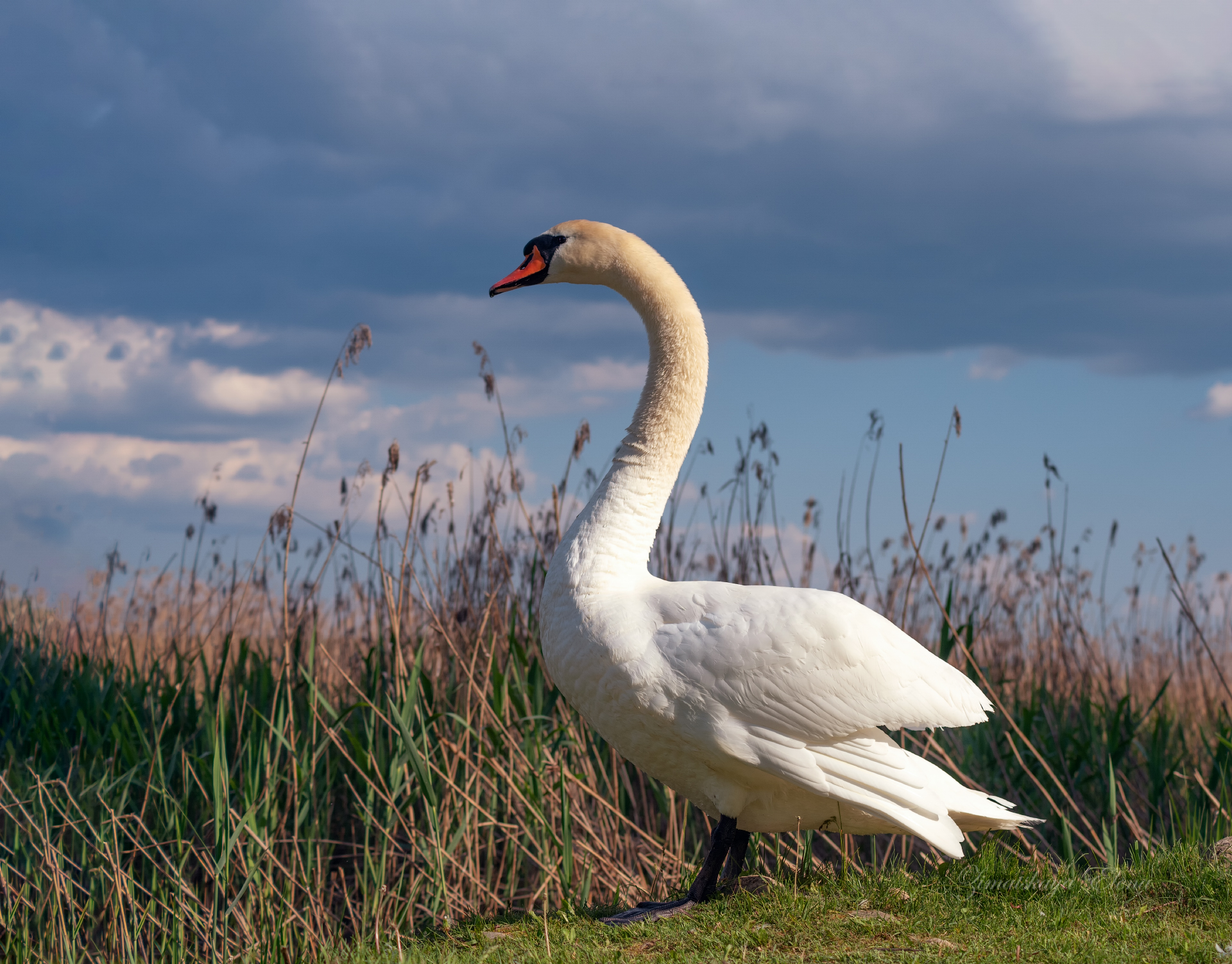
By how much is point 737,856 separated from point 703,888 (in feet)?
0.71

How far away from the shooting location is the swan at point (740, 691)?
3971mm

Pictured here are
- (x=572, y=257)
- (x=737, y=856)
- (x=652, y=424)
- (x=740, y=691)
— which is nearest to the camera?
(x=740, y=691)

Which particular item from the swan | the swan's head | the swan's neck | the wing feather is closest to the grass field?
the swan

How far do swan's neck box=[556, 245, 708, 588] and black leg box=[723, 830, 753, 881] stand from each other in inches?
47.8

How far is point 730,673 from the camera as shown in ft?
13.0

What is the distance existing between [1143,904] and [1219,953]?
25.4 inches

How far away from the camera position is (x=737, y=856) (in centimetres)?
449

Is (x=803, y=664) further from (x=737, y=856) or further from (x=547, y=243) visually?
(x=547, y=243)

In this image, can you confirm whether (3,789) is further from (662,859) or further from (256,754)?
(662,859)

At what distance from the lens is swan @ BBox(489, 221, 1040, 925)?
3.97 m

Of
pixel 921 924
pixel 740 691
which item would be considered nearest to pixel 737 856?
pixel 921 924

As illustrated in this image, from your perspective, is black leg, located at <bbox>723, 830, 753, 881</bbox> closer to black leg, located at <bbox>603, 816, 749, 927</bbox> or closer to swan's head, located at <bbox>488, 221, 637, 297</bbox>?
black leg, located at <bbox>603, 816, 749, 927</bbox>

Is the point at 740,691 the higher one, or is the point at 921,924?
the point at 740,691

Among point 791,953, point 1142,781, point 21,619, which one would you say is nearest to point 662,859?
point 791,953
